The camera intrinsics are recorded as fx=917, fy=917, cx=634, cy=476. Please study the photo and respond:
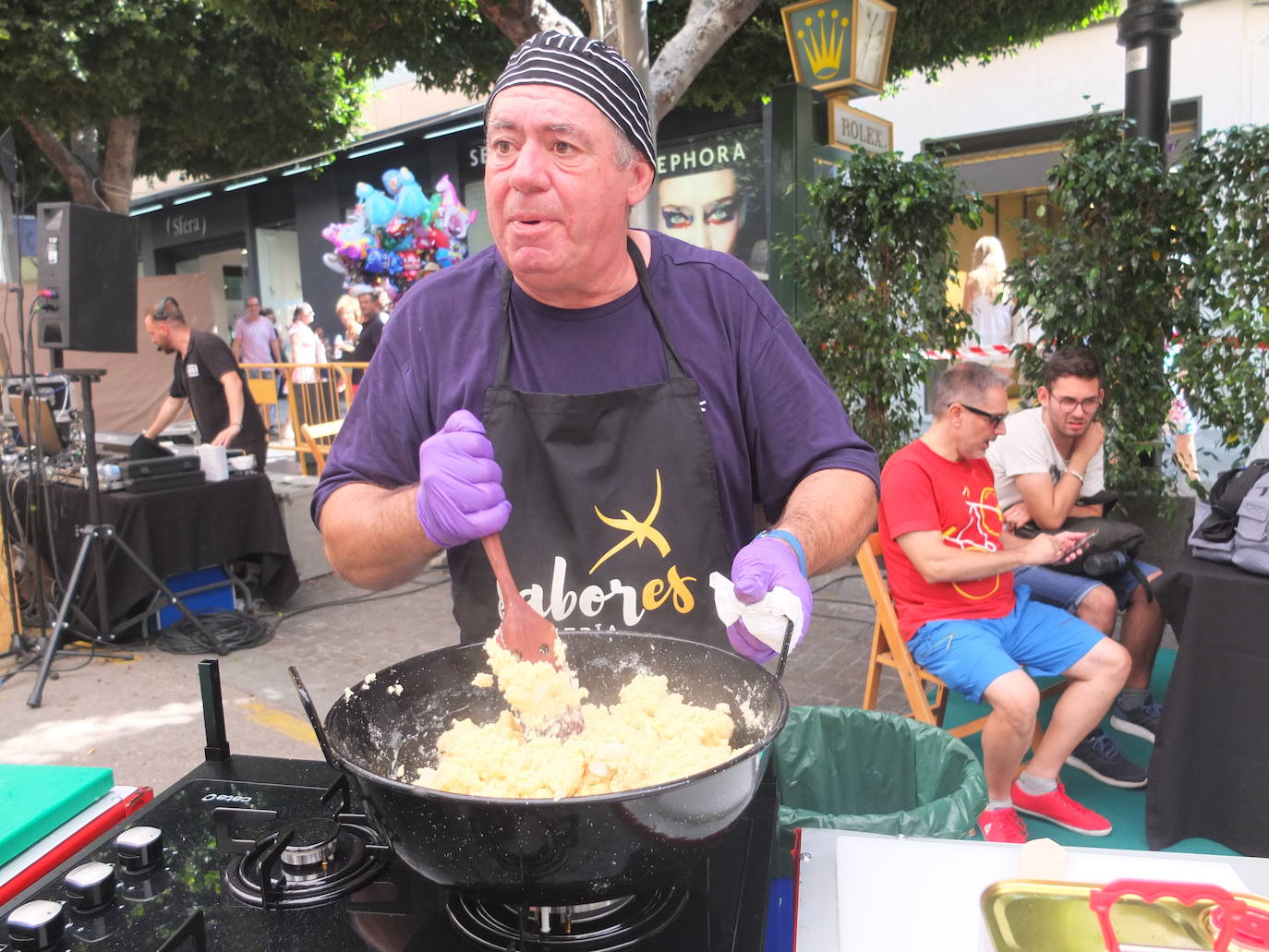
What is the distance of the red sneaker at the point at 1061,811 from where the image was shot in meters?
3.11

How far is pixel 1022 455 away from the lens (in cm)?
389

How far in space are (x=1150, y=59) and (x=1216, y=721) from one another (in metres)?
3.75

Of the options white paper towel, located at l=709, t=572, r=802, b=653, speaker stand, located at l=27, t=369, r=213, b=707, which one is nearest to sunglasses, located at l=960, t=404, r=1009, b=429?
white paper towel, located at l=709, t=572, r=802, b=653

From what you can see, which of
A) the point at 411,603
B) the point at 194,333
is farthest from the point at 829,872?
the point at 194,333

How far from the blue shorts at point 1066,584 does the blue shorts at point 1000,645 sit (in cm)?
48

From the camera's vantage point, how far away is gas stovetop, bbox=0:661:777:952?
95cm

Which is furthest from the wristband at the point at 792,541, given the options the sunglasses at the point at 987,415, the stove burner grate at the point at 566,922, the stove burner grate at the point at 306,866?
the sunglasses at the point at 987,415

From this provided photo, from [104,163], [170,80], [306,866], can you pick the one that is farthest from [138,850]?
[104,163]

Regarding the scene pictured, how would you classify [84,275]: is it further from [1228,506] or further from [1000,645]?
[1228,506]

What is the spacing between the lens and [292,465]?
11383 mm

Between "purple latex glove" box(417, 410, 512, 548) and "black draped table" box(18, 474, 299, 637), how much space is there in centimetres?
433

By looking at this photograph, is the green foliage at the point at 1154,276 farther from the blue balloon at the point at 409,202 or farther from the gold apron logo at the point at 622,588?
the blue balloon at the point at 409,202

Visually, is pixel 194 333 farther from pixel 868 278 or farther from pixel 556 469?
pixel 556 469

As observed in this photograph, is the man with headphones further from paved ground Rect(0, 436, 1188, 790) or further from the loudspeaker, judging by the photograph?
paved ground Rect(0, 436, 1188, 790)
